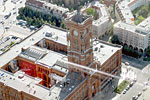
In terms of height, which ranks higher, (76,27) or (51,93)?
(76,27)

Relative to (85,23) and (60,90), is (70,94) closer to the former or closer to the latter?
(60,90)

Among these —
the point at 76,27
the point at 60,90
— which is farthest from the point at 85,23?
the point at 60,90

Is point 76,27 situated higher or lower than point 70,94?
higher

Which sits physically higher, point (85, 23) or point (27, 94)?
point (85, 23)

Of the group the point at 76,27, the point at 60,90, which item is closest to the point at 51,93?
the point at 60,90

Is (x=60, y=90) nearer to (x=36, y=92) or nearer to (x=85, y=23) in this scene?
(x=36, y=92)

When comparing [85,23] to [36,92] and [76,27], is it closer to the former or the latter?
[76,27]

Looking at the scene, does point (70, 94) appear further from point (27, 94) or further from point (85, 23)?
point (85, 23)
